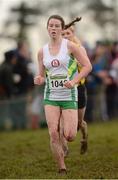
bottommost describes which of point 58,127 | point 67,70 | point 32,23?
point 32,23

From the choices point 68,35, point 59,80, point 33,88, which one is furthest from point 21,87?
point 59,80

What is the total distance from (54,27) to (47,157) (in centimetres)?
334

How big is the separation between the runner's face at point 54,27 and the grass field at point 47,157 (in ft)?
6.73

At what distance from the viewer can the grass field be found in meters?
9.76

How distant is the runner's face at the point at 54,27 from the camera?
9.66m

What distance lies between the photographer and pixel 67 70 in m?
9.76

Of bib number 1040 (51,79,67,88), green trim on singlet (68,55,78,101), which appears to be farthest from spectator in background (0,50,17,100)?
bib number 1040 (51,79,67,88)

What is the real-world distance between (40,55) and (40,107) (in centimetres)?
962

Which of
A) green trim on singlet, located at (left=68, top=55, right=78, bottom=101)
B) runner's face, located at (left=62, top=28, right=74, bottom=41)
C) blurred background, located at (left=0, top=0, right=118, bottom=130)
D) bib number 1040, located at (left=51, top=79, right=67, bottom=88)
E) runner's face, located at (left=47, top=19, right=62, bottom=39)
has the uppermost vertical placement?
runner's face, located at (left=47, top=19, right=62, bottom=39)

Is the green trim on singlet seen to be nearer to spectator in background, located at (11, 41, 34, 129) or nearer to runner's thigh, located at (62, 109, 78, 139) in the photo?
runner's thigh, located at (62, 109, 78, 139)

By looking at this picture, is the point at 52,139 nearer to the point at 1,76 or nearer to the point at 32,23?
the point at 1,76

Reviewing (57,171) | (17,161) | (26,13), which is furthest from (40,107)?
(26,13)

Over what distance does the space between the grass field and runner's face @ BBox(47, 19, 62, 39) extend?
2.05 m

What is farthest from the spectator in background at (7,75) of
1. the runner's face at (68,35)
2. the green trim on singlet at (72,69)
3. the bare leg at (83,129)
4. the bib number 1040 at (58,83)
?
the bib number 1040 at (58,83)
